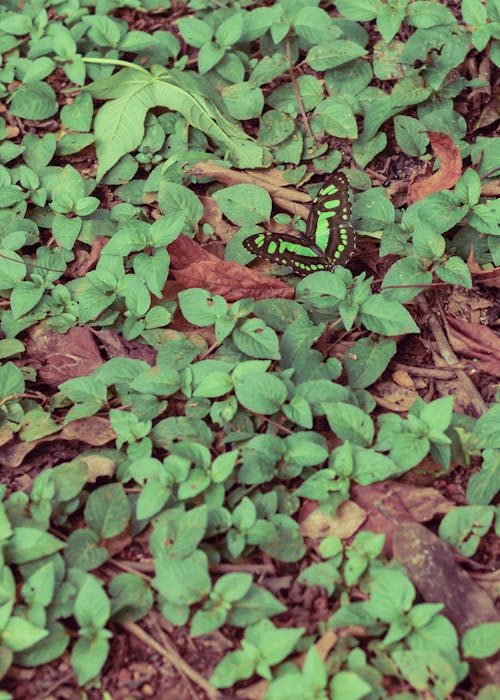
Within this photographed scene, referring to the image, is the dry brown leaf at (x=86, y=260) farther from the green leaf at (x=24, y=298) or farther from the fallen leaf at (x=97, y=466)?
the fallen leaf at (x=97, y=466)

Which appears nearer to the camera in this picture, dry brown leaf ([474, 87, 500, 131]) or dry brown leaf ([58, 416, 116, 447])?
dry brown leaf ([58, 416, 116, 447])

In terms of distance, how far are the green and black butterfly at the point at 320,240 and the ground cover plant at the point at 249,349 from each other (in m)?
0.01

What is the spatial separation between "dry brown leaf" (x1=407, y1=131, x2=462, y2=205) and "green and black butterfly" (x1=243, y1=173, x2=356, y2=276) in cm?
45

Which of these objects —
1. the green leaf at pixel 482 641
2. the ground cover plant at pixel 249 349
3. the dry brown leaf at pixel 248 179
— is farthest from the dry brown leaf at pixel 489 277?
the green leaf at pixel 482 641

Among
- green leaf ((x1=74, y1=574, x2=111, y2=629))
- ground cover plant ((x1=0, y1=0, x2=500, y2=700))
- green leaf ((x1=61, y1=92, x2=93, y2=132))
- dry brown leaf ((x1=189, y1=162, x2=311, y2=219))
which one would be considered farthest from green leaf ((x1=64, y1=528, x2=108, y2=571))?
green leaf ((x1=61, y1=92, x2=93, y2=132))

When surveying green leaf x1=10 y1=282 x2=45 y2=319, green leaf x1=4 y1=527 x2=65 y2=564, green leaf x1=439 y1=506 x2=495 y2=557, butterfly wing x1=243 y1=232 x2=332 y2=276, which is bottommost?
green leaf x1=439 y1=506 x2=495 y2=557

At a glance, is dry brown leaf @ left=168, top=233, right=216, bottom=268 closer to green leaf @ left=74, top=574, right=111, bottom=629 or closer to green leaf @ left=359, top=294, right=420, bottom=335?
green leaf @ left=359, top=294, right=420, bottom=335

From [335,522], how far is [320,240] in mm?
1286

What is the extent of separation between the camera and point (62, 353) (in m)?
3.39

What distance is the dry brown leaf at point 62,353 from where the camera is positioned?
333 centimetres

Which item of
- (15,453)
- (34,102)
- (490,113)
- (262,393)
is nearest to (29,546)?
Answer: (15,453)

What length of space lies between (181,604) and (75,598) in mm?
345

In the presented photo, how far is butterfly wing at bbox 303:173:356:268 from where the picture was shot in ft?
11.2

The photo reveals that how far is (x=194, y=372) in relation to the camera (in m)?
3.14
